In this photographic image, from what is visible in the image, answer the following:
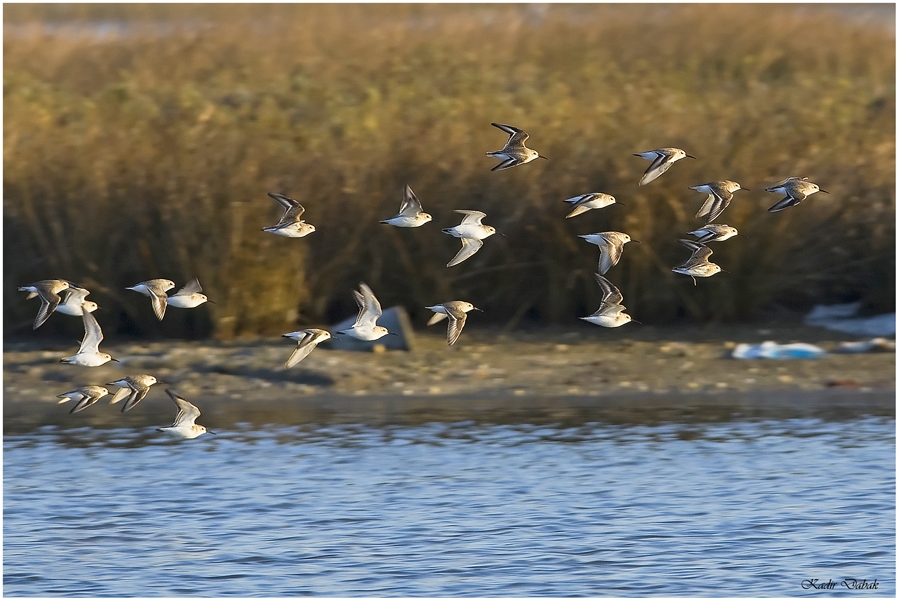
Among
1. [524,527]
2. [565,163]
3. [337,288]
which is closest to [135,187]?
[337,288]

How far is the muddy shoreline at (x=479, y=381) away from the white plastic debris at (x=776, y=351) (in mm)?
126

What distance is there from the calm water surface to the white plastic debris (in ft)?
6.88

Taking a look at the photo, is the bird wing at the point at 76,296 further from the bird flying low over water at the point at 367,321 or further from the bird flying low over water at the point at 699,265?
the bird flying low over water at the point at 699,265

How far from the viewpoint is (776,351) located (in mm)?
15508

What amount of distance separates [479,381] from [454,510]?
4.37m

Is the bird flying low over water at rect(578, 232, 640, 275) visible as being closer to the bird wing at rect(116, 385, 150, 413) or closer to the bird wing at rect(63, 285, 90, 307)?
the bird wing at rect(116, 385, 150, 413)

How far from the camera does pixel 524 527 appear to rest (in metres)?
10.3

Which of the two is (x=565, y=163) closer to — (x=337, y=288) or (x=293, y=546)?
(x=337, y=288)

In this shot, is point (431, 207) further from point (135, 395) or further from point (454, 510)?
point (135, 395)

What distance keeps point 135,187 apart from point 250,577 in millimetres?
7927

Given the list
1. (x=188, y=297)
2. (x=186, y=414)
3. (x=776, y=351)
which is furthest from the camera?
(x=776, y=351)

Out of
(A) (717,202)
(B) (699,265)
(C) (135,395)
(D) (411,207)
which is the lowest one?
(C) (135,395)

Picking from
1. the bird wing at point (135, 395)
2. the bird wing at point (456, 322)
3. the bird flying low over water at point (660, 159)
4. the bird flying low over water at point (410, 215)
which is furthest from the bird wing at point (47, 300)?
the bird flying low over water at point (660, 159)

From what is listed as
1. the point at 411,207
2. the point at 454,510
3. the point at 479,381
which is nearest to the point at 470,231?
the point at 411,207
